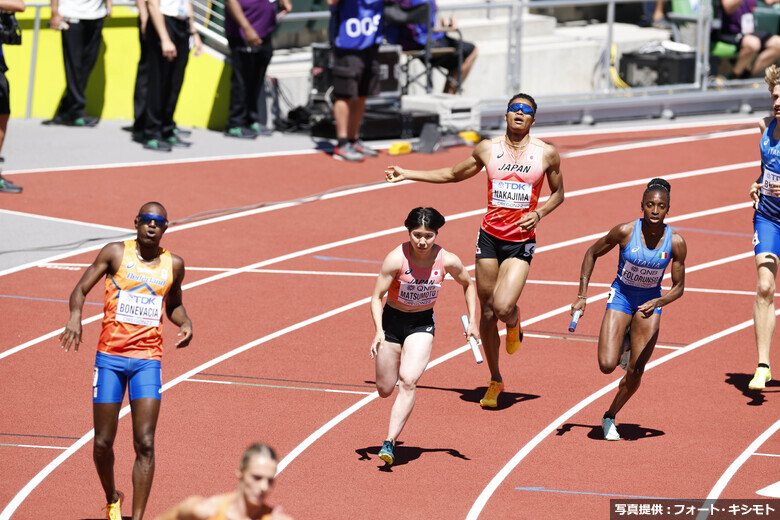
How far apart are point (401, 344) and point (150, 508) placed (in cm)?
203

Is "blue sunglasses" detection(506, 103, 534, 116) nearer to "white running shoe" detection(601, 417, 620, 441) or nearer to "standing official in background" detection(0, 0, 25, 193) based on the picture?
"white running shoe" detection(601, 417, 620, 441)

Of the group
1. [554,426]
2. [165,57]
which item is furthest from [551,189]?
[165,57]

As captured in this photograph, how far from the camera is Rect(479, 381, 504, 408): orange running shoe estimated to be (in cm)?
A: 941

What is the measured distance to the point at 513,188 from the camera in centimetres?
934

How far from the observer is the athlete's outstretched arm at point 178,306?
24.3 ft

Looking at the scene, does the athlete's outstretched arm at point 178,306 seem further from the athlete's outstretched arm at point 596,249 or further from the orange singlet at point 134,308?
the athlete's outstretched arm at point 596,249

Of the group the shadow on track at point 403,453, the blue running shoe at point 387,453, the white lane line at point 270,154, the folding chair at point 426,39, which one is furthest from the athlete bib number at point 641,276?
the folding chair at point 426,39

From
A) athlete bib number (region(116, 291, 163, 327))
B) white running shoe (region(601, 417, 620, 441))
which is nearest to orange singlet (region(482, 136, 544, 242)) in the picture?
white running shoe (region(601, 417, 620, 441))

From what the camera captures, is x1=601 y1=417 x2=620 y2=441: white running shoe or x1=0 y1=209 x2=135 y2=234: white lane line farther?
x1=0 y1=209 x2=135 y2=234: white lane line

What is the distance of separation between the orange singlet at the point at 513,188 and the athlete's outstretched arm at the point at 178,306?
282 centimetres

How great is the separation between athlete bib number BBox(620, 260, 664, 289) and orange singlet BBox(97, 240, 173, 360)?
326 centimetres

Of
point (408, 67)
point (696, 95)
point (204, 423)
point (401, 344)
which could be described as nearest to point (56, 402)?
point (204, 423)

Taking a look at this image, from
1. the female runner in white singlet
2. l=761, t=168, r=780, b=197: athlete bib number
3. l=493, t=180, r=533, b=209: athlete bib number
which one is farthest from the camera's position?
l=761, t=168, r=780, b=197: athlete bib number

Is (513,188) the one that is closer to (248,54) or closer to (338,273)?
(338,273)
